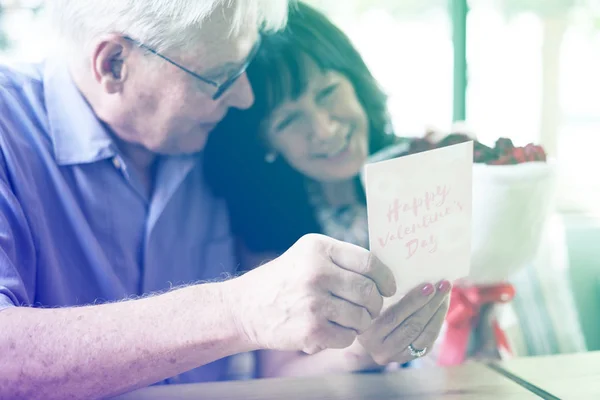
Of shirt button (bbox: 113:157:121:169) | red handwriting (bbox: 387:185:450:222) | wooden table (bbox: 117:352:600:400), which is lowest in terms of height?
wooden table (bbox: 117:352:600:400)

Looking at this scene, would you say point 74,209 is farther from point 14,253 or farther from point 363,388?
point 363,388

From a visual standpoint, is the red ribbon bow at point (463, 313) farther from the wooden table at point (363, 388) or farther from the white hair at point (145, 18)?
the white hair at point (145, 18)

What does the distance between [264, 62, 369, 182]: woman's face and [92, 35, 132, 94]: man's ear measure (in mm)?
345

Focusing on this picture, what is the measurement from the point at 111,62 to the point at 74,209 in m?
0.26

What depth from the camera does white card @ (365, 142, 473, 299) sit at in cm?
71

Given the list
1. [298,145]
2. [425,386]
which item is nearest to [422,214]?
[425,386]

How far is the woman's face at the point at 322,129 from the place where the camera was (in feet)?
4.01

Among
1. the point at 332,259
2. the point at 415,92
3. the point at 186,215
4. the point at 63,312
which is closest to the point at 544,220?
the point at 415,92

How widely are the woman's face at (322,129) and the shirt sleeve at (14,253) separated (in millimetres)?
549

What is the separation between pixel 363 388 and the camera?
0.86 meters

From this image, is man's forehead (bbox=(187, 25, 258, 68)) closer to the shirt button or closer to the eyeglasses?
the eyeglasses

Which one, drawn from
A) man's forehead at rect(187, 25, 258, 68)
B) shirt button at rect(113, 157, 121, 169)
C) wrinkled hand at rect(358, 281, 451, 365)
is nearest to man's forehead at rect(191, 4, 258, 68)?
man's forehead at rect(187, 25, 258, 68)

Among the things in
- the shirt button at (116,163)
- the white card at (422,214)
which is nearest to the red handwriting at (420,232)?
the white card at (422,214)

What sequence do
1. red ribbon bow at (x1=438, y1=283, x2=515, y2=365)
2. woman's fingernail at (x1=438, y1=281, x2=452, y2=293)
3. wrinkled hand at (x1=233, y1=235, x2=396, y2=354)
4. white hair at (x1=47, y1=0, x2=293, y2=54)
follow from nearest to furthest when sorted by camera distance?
wrinkled hand at (x1=233, y1=235, x2=396, y2=354), woman's fingernail at (x1=438, y1=281, x2=452, y2=293), white hair at (x1=47, y1=0, x2=293, y2=54), red ribbon bow at (x1=438, y1=283, x2=515, y2=365)
